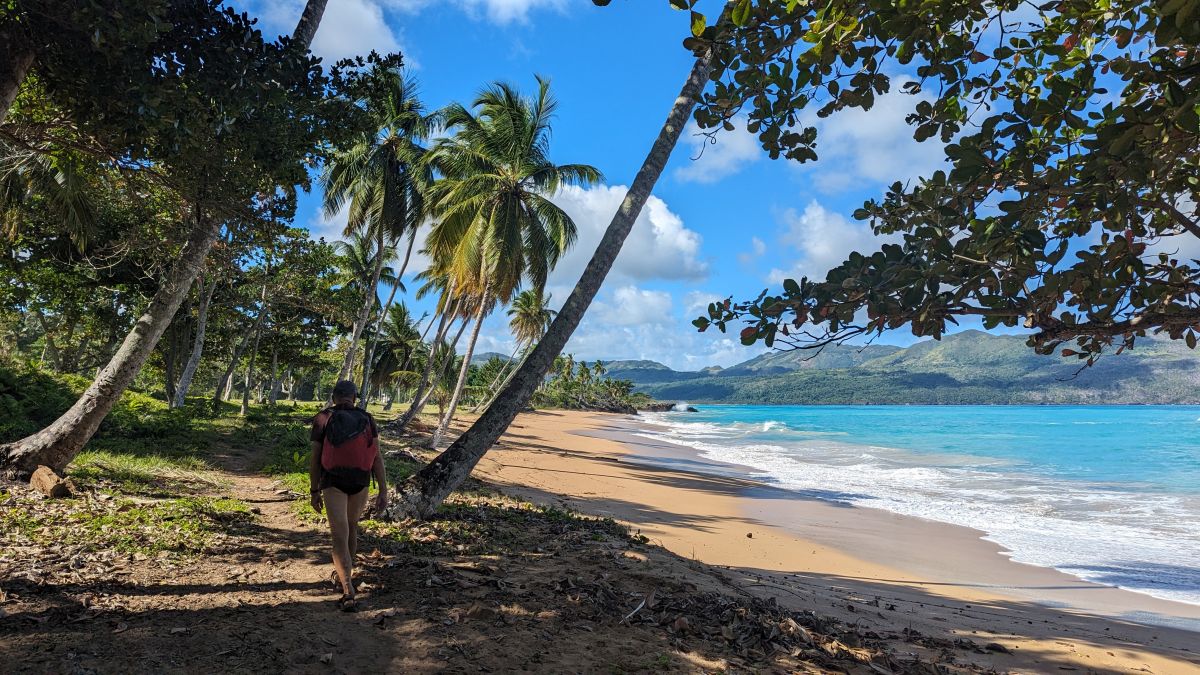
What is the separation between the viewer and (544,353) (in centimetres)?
633

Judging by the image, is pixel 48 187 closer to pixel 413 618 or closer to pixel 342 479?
pixel 342 479

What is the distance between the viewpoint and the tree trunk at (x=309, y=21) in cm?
617

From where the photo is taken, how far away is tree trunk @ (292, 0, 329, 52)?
6.17m

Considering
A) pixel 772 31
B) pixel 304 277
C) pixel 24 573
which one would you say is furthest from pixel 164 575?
pixel 304 277

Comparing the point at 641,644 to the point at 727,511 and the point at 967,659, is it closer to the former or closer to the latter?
the point at 967,659

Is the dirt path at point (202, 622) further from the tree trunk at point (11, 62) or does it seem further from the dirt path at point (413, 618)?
the tree trunk at point (11, 62)

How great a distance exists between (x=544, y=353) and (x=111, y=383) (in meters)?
4.52

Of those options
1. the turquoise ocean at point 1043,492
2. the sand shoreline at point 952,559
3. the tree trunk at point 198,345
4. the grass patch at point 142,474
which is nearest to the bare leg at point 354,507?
the grass patch at point 142,474

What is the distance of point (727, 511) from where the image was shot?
11.8 metres

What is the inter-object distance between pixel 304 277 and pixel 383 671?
1697cm

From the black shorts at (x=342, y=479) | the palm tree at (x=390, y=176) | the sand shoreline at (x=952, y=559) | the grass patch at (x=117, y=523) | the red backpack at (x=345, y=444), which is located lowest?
the sand shoreline at (x=952, y=559)

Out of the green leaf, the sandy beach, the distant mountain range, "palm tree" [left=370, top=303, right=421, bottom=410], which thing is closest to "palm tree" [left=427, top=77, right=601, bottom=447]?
the sandy beach

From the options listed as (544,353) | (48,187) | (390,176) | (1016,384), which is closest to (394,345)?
(390,176)

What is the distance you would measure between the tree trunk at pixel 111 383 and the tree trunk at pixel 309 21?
2140 millimetres
